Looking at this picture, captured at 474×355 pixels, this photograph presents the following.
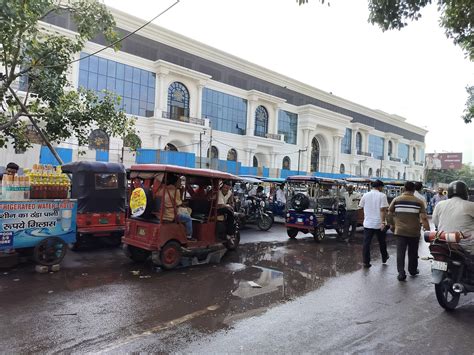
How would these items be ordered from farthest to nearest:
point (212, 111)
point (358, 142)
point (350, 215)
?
point (358, 142) < point (212, 111) < point (350, 215)

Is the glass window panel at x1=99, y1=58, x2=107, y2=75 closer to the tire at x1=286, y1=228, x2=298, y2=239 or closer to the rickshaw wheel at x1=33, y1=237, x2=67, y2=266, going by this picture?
the tire at x1=286, y1=228, x2=298, y2=239

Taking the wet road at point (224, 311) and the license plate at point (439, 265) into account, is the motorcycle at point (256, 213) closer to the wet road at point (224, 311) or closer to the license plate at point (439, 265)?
the wet road at point (224, 311)

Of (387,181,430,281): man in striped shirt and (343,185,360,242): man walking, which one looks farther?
(343,185,360,242): man walking

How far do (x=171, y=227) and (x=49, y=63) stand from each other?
4.92 m

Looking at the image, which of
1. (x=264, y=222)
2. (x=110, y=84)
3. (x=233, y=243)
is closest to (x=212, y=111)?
(x=110, y=84)

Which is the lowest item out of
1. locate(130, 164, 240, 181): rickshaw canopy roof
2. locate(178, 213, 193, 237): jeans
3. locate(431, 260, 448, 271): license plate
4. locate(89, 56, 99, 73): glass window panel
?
locate(431, 260, 448, 271): license plate

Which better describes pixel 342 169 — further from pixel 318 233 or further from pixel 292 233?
pixel 318 233

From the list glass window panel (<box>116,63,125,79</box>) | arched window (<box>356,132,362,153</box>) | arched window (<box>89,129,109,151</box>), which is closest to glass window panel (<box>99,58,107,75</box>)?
glass window panel (<box>116,63,125,79</box>)

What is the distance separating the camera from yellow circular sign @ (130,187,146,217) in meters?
6.70

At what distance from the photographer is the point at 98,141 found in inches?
1162

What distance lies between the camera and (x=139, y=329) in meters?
3.99

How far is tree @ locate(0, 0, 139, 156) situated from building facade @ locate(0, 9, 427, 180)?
10759mm

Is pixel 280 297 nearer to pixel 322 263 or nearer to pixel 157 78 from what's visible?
pixel 322 263

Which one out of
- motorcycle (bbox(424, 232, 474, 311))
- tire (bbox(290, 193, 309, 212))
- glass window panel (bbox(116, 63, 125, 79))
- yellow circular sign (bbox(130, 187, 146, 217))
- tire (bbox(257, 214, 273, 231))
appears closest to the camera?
motorcycle (bbox(424, 232, 474, 311))
